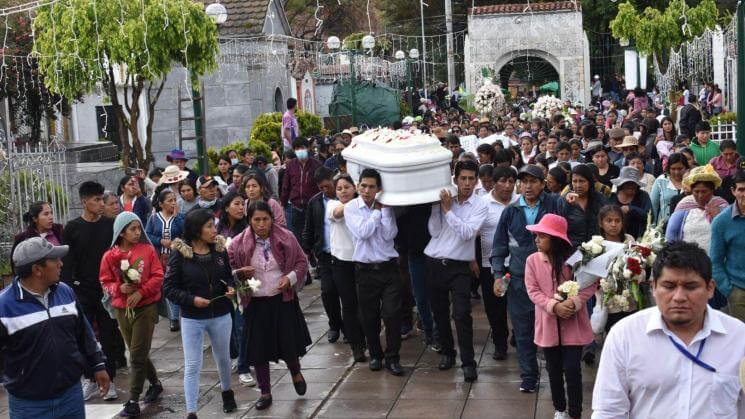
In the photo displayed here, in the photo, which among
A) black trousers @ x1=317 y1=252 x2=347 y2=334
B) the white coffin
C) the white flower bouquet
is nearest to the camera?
the white coffin

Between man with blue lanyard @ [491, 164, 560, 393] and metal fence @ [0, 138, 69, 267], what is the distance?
18.4 feet

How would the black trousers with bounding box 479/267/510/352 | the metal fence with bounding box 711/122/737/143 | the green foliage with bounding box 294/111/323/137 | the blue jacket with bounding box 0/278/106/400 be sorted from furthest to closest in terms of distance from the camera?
the green foliage with bounding box 294/111/323/137, the metal fence with bounding box 711/122/737/143, the black trousers with bounding box 479/267/510/352, the blue jacket with bounding box 0/278/106/400

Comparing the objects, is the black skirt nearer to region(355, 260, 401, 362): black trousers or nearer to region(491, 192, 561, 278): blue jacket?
region(355, 260, 401, 362): black trousers

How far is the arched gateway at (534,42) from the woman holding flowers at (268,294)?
32231 mm

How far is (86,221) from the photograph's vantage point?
349 inches

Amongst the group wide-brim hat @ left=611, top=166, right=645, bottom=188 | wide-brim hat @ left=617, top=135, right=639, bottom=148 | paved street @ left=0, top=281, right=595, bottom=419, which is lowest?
paved street @ left=0, top=281, right=595, bottom=419

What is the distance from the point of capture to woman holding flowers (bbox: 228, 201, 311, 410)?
799 cm

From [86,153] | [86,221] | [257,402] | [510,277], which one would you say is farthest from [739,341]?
[86,153]

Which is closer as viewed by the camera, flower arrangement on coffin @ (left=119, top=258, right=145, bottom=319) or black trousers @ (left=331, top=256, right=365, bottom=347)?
flower arrangement on coffin @ (left=119, top=258, right=145, bottom=319)

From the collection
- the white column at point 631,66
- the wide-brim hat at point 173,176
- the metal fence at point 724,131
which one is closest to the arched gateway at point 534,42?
the white column at point 631,66

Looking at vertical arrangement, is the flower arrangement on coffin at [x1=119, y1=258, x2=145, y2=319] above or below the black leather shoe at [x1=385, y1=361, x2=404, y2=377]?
above

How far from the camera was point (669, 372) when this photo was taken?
3.92 meters

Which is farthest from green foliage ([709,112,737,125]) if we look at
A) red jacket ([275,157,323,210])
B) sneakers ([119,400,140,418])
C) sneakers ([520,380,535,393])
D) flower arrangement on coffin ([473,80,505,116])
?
sneakers ([119,400,140,418])

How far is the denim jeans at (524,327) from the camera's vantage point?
8.02m
